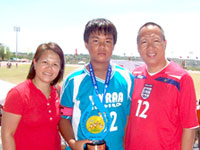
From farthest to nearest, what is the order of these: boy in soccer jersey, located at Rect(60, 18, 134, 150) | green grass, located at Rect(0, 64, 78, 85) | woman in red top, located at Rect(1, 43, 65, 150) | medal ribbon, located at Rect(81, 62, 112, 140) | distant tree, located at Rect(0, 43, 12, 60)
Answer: distant tree, located at Rect(0, 43, 12, 60), green grass, located at Rect(0, 64, 78, 85), boy in soccer jersey, located at Rect(60, 18, 134, 150), woman in red top, located at Rect(1, 43, 65, 150), medal ribbon, located at Rect(81, 62, 112, 140)

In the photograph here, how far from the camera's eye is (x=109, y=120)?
6.11 feet

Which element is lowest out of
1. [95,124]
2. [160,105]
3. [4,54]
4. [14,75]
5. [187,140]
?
[14,75]

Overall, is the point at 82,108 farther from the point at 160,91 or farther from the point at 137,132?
the point at 160,91

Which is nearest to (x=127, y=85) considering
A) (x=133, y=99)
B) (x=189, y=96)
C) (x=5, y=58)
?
(x=133, y=99)

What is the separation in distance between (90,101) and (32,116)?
21.8 inches

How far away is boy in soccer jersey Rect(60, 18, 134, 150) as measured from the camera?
6.51 feet

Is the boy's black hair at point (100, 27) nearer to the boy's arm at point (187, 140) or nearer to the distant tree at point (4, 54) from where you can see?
the boy's arm at point (187, 140)

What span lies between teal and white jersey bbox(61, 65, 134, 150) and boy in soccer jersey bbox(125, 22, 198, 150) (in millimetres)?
158

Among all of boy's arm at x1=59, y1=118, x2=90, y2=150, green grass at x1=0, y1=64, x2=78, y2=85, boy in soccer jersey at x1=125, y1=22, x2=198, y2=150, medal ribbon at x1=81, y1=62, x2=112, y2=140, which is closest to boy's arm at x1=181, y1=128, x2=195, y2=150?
boy in soccer jersey at x1=125, y1=22, x2=198, y2=150

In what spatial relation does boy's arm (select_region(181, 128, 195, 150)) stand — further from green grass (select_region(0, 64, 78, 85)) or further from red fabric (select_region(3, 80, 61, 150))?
green grass (select_region(0, 64, 78, 85))

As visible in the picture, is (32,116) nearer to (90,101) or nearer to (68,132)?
(68,132)

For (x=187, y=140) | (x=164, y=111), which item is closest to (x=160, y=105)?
(x=164, y=111)

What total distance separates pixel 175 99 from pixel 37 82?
1.36 meters

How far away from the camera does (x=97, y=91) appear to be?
1978 millimetres
